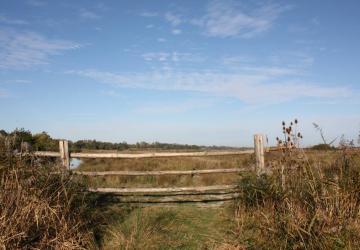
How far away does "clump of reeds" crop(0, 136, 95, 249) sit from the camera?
438 centimetres

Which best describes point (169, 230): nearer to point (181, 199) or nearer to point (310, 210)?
point (310, 210)

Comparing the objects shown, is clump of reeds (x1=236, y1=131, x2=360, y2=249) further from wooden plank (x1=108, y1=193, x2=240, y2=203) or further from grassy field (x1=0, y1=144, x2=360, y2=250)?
wooden plank (x1=108, y1=193, x2=240, y2=203)

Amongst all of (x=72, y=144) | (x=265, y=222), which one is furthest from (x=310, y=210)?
(x=72, y=144)

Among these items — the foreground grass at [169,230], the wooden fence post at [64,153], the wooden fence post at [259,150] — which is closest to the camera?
the foreground grass at [169,230]

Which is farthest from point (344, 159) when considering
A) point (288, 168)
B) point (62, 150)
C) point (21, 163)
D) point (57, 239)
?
point (62, 150)

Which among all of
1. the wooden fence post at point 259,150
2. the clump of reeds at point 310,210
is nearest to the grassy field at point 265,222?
the clump of reeds at point 310,210

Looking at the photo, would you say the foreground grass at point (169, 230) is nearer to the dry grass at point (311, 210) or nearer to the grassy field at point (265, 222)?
the grassy field at point (265, 222)

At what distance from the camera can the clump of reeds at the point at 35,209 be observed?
4375 mm

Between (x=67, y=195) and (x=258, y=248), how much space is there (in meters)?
2.67

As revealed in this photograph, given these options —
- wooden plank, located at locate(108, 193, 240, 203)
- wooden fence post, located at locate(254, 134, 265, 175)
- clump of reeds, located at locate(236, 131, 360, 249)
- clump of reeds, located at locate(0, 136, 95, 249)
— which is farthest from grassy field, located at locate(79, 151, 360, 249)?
wooden fence post, located at locate(254, 134, 265, 175)

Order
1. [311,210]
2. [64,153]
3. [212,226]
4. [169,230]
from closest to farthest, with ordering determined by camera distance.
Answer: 1. [311,210]
2. [169,230]
3. [212,226]
4. [64,153]

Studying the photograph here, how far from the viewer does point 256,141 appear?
9.34m

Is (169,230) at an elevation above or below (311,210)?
below

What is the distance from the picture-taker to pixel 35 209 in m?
4.62
